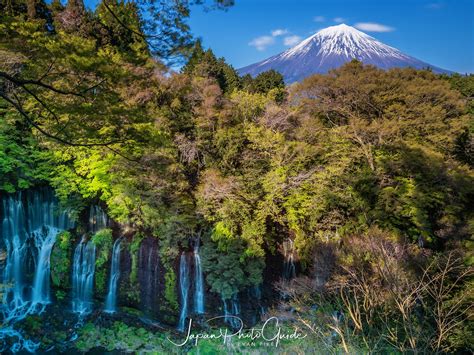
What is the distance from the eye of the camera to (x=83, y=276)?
12.6 meters

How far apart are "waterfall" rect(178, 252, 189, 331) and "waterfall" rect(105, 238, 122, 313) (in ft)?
8.56

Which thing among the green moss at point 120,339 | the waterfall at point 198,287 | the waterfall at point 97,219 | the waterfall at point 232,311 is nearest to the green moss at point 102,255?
the waterfall at point 97,219

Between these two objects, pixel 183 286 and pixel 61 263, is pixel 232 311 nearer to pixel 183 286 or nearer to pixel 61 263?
pixel 183 286

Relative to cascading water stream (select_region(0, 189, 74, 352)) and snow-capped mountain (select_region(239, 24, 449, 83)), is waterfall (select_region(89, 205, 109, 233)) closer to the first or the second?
cascading water stream (select_region(0, 189, 74, 352))

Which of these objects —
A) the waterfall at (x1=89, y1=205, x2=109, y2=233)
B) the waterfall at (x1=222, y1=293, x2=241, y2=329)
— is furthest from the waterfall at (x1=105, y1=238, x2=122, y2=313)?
the waterfall at (x1=222, y1=293, x2=241, y2=329)

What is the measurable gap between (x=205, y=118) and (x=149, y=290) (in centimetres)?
733

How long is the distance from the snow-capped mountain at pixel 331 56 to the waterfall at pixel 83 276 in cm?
3522

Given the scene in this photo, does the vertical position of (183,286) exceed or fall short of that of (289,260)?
it falls short

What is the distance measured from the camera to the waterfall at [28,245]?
12.1 meters

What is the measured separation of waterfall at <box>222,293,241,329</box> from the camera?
472 inches

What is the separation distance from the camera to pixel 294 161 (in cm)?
1262

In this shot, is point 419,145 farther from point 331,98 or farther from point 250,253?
point 250,253

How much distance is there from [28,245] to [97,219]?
283cm

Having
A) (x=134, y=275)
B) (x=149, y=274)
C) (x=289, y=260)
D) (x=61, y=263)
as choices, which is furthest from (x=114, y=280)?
(x=289, y=260)
